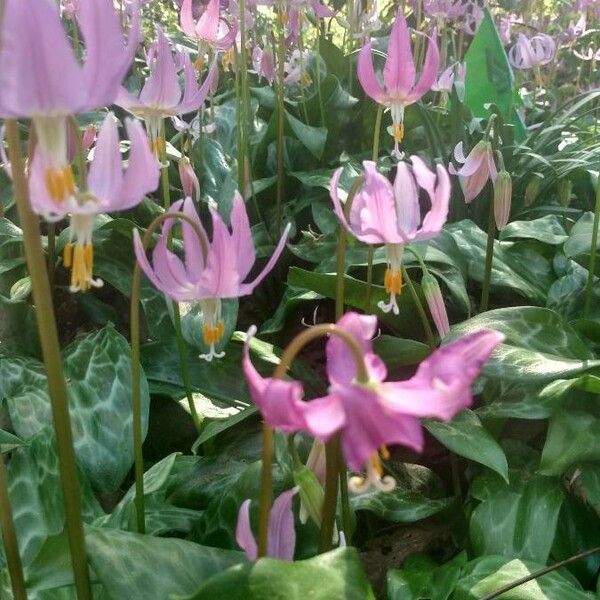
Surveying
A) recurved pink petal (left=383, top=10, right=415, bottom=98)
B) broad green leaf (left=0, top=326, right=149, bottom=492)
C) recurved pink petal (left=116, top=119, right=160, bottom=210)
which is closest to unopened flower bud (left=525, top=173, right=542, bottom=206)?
recurved pink petal (left=383, top=10, right=415, bottom=98)

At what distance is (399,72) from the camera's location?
6.02ft

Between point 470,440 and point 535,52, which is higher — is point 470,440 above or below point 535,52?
below

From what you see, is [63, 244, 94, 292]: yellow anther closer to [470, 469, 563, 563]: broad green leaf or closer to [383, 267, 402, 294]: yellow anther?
[383, 267, 402, 294]: yellow anther

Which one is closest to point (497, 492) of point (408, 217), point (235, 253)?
point (408, 217)

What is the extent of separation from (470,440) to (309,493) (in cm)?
45

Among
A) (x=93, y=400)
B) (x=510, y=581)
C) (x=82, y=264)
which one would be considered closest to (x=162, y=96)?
(x=93, y=400)

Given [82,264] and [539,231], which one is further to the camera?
[539,231]

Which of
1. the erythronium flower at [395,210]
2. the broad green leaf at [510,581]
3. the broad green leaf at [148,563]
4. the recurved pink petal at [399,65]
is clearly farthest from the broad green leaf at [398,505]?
the recurved pink petal at [399,65]

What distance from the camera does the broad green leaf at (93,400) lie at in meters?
1.45

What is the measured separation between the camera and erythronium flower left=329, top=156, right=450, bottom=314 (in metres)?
1.11

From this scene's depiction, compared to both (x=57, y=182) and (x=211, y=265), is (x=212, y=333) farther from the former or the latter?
(x=57, y=182)

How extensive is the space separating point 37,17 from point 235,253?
496mm

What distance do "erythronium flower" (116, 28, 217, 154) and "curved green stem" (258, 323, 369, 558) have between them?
861 mm

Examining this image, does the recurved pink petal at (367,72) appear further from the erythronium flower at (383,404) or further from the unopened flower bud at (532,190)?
the erythronium flower at (383,404)
